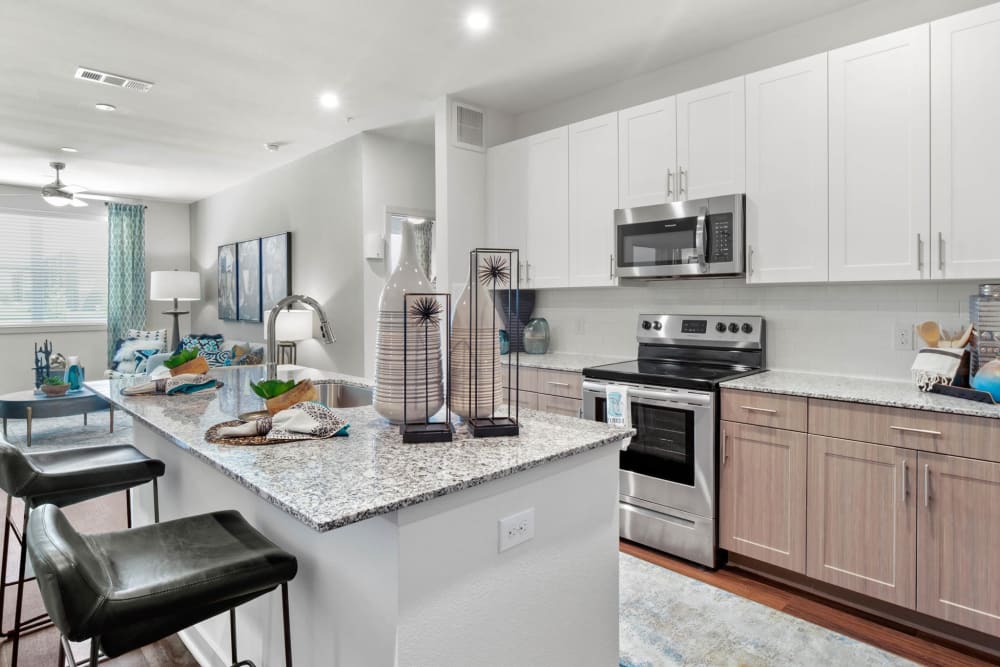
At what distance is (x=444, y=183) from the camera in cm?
383

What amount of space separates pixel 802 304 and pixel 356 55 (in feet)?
8.81

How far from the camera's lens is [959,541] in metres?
2.00

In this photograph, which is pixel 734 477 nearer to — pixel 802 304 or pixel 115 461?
pixel 802 304

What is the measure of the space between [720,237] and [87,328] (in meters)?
7.30

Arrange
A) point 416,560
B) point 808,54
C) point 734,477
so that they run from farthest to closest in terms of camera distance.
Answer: point 808,54 < point 734,477 < point 416,560

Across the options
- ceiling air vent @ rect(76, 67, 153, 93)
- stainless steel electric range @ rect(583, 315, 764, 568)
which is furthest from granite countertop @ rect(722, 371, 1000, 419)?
ceiling air vent @ rect(76, 67, 153, 93)

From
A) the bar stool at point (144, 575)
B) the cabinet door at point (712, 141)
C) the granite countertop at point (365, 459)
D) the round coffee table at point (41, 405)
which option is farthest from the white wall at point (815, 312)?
the round coffee table at point (41, 405)

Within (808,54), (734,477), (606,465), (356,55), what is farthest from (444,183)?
(606,465)

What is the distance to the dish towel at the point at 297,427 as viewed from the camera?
4.68ft

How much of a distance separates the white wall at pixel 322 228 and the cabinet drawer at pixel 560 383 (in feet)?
6.15

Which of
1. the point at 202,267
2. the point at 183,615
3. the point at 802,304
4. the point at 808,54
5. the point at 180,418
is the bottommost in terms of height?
the point at 183,615

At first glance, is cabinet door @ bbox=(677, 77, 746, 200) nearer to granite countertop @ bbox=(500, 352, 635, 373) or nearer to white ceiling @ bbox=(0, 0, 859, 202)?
white ceiling @ bbox=(0, 0, 859, 202)

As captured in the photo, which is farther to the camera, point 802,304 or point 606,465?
point 802,304

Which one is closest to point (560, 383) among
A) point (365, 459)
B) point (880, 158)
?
point (880, 158)
